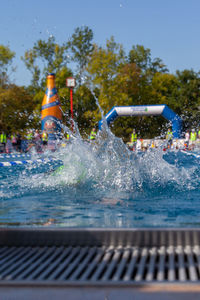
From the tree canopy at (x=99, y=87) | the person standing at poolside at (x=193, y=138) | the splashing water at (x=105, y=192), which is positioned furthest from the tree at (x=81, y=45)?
the splashing water at (x=105, y=192)

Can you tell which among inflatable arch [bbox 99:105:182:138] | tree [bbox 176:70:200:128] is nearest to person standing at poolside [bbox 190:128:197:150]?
inflatable arch [bbox 99:105:182:138]

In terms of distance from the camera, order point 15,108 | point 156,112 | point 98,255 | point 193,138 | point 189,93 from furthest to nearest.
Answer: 1. point 189,93
2. point 15,108
3. point 193,138
4. point 156,112
5. point 98,255

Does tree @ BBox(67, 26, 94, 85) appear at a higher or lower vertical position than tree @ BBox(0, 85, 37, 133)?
higher

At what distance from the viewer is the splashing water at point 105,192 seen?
416cm

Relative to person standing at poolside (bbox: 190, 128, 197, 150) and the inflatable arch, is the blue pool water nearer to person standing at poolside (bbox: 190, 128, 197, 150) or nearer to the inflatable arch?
the inflatable arch

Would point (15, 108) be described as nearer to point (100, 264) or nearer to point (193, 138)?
point (193, 138)

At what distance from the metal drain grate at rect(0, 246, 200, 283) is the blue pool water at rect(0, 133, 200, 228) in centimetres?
105

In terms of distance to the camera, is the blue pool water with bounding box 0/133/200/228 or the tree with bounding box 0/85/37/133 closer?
the blue pool water with bounding box 0/133/200/228

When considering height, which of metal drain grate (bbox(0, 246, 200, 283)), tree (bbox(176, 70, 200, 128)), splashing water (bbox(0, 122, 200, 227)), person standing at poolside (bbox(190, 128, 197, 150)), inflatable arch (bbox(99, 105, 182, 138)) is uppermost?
tree (bbox(176, 70, 200, 128))

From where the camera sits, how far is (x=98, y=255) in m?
2.57

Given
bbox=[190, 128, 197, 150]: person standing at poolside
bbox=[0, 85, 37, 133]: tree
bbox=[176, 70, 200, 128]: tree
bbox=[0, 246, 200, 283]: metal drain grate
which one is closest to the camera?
bbox=[0, 246, 200, 283]: metal drain grate

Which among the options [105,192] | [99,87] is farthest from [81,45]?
[105,192]

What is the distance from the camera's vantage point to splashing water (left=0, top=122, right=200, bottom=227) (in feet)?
13.6

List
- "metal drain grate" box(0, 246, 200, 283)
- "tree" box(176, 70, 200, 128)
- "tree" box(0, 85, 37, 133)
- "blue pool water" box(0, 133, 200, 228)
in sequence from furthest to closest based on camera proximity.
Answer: "tree" box(176, 70, 200, 128), "tree" box(0, 85, 37, 133), "blue pool water" box(0, 133, 200, 228), "metal drain grate" box(0, 246, 200, 283)
